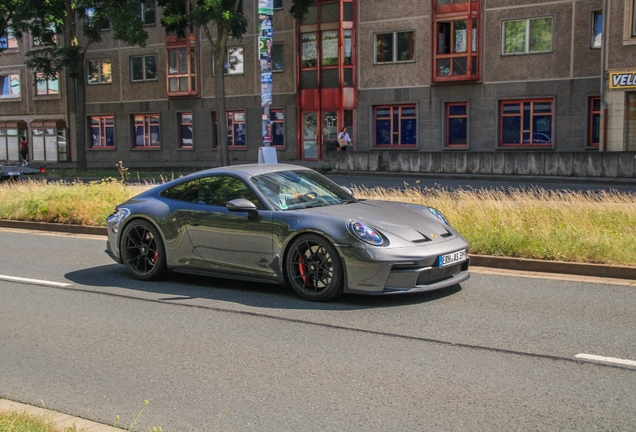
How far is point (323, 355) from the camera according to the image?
20.3 feet

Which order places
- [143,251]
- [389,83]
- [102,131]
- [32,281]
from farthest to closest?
[102,131] < [389,83] < [32,281] < [143,251]

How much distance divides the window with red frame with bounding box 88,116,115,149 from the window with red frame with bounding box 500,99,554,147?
25676mm

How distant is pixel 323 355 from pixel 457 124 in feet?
105

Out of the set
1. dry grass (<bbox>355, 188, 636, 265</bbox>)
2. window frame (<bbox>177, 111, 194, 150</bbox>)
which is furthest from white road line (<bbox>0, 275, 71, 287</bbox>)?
window frame (<bbox>177, 111, 194, 150</bbox>)

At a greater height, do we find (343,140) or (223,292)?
(343,140)

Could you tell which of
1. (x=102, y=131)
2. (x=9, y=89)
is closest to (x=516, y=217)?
(x=102, y=131)

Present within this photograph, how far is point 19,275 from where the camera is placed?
10.1 m

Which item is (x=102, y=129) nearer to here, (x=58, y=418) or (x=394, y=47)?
(x=394, y=47)

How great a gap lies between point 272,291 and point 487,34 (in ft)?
96.3

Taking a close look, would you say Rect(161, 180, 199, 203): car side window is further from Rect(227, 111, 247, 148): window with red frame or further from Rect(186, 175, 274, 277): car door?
Rect(227, 111, 247, 148): window with red frame

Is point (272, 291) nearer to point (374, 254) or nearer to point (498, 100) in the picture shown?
point (374, 254)

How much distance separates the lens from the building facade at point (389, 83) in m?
33.4

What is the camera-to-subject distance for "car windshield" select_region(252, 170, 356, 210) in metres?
8.54

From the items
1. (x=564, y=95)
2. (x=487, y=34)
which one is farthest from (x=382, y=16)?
(x=564, y=95)
